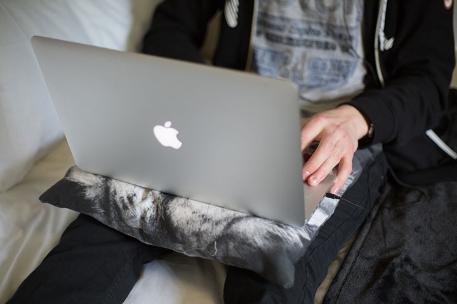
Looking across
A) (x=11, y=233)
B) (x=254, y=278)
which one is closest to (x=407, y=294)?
(x=254, y=278)

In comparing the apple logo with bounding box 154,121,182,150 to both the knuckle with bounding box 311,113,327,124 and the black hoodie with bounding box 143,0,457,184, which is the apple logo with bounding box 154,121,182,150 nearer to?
the knuckle with bounding box 311,113,327,124

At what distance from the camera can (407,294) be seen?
0.67 metres

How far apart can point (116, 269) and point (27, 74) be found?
0.45 m

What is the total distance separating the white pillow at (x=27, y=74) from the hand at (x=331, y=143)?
1.82 ft

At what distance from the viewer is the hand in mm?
648

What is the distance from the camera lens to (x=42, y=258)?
75 cm

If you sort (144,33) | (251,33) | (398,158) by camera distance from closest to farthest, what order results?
(398,158) < (251,33) < (144,33)

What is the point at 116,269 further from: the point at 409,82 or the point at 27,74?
the point at 409,82

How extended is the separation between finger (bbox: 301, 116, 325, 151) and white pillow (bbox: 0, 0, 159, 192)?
0.55 m

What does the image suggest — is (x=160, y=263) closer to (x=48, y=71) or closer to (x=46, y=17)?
(x=48, y=71)

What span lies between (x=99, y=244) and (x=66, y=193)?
0.10m

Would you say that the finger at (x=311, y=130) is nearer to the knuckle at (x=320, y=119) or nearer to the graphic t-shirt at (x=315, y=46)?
the knuckle at (x=320, y=119)

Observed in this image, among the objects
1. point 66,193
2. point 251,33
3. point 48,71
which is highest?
point 48,71

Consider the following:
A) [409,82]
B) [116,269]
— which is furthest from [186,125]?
[409,82]
